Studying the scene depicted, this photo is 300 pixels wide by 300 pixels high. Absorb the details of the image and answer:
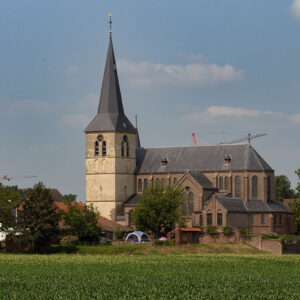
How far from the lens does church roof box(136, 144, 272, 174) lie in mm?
127125

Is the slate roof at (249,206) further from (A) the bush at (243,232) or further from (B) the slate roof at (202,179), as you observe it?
(B) the slate roof at (202,179)

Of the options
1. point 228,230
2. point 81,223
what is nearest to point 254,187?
point 228,230

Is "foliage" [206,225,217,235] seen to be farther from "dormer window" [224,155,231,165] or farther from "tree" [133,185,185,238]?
"dormer window" [224,155,231,165]

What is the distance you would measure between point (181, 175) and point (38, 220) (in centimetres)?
3476

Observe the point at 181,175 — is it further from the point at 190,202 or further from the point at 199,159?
the point at 190,202

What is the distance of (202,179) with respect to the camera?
126875 mm

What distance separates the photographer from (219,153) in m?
131

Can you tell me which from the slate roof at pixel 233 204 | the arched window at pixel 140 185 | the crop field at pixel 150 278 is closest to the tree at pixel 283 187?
the arched window at pixel 140 185

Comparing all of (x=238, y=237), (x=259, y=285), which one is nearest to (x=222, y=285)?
(x=259, y=285)

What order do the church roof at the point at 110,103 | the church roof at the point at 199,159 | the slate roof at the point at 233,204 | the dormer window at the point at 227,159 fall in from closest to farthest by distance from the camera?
the slate roof at the point at 233,204, the church roof at the point at 199,159, the dormer window at the point at 227,159, the church roof at the point at 110,103

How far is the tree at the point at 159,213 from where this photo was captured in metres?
116

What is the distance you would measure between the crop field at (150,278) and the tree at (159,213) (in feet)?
110

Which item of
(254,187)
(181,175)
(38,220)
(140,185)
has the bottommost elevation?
(38,220)

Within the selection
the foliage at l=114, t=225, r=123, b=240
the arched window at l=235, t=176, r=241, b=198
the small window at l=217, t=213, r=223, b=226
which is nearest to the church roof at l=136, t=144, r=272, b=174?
the arched window at l=235, t=176, r=241, b=198
